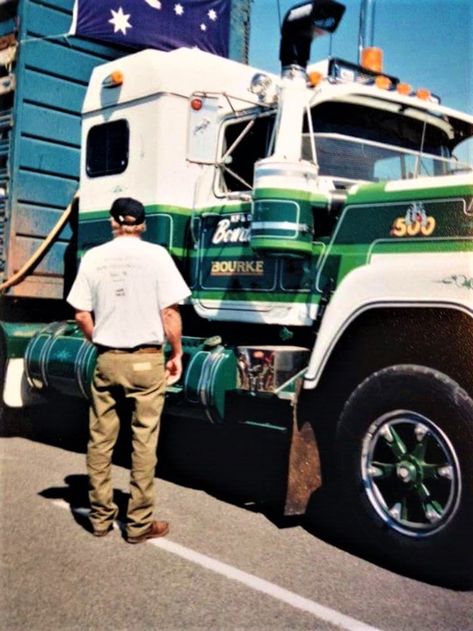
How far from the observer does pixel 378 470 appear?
14.4 feet

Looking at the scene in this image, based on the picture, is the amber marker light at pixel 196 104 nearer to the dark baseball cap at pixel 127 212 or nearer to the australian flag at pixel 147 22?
the dark baseball cap at pixel 127 212

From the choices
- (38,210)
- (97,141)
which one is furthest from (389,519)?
(38,210)

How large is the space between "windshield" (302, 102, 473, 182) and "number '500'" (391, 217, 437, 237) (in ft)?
2.68

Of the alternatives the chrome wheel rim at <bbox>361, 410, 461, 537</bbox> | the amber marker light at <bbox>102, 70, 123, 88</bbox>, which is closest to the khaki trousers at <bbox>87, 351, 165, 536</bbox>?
the chrome wheel rim at <bbox>361, 410, 461, 537</bbox>

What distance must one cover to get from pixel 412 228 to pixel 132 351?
1.66 m

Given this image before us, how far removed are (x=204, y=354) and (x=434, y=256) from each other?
1.75 m

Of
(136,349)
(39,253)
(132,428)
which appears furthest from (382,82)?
(39,253)

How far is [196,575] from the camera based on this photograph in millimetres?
3990

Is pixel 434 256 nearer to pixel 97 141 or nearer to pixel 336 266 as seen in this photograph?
pixel 336 266

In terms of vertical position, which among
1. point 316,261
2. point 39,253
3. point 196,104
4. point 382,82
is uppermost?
point 382,82

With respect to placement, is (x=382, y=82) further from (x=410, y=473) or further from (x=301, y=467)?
(x=410, y=473)

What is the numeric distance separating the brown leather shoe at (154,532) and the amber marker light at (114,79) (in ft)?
11.7

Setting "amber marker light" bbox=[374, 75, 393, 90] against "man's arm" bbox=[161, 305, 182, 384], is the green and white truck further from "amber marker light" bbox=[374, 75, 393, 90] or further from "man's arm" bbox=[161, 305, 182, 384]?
"man's arm" bbox=[161, 305, 182, 384]

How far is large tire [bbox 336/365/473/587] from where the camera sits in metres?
3.99
